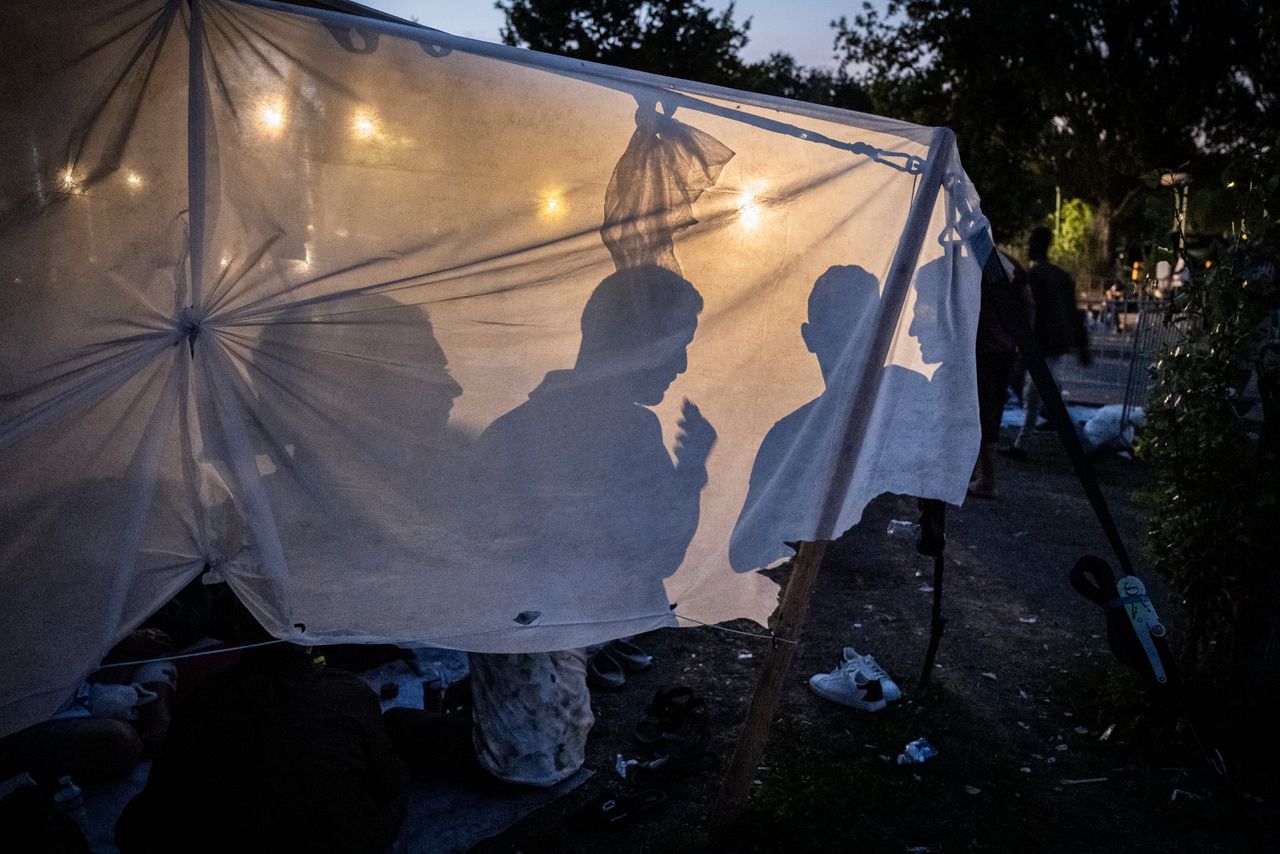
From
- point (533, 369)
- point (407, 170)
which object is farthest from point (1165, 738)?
point (407, 170)

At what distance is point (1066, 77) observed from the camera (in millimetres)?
23812

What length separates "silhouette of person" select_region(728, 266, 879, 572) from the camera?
271 centimetres

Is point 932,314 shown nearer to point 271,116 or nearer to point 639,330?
point 639,330

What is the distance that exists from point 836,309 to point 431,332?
4.04 feet

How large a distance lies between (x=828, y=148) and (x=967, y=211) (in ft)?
1.57

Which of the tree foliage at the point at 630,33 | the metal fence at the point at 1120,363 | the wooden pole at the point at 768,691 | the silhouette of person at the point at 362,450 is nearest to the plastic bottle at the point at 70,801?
the silhouette of person at the point at 362,450

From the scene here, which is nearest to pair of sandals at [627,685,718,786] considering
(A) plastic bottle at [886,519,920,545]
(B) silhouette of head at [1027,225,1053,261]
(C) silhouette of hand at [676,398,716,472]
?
(C) silhouette of hand at [676,398,716,472]

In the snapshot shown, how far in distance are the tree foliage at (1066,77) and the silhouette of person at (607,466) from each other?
22.3 meters

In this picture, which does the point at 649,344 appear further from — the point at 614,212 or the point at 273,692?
the point at 273,692

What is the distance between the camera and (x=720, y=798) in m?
3.44

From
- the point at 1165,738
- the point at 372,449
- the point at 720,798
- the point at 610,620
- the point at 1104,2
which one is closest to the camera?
the point at 372,449

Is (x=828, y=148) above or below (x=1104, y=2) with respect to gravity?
below

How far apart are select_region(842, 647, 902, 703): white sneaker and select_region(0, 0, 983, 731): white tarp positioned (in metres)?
2.15

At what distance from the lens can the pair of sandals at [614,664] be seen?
4.78 m
